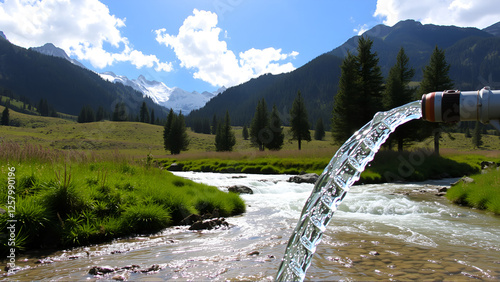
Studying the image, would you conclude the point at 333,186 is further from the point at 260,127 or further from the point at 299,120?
the point at 260,127

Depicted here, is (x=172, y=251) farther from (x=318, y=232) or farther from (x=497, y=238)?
(x=497, y=238)

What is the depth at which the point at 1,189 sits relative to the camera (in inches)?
260

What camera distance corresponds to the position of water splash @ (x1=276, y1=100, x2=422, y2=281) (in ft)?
10.7

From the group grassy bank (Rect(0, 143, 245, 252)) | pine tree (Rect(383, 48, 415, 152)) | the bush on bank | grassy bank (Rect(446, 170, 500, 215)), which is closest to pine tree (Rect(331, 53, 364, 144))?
pine tree (Rect(383, 48, 415, 152))

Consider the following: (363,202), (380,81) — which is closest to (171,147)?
(380,81)

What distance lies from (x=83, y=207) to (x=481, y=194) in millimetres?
13737

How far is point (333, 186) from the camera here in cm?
351

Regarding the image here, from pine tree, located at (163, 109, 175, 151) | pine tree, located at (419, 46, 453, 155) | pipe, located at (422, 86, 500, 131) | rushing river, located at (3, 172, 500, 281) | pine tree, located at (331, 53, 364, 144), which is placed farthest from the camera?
pine tree, located at (163, 109, 175, 151)

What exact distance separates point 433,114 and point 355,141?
143 cm

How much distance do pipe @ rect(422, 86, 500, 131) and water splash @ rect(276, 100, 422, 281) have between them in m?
0.98

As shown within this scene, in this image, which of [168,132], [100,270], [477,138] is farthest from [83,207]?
[477,138]

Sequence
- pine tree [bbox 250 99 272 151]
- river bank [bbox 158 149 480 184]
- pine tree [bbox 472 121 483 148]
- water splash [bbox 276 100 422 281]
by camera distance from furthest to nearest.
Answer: pine tree [bbox 472 121 483 148] < pine tree [bbox 250 99 272 151] < river bank [bbox 158 149 480 184] < water splash [bbox 276 100 422 281]

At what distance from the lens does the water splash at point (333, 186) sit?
327 cm

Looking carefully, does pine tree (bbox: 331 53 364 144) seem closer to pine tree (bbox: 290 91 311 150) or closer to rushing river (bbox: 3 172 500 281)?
pine tree (bbox: 290 91 311 150)
